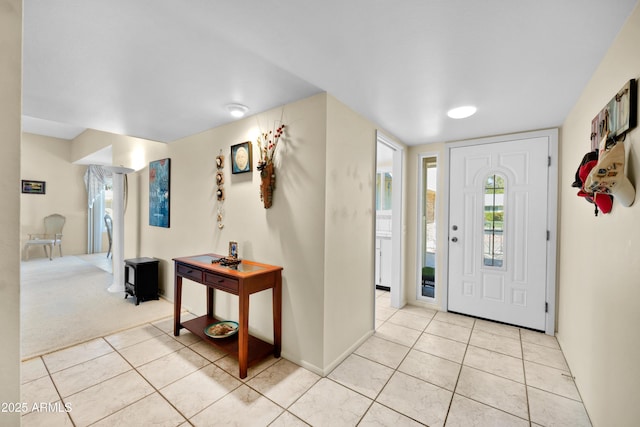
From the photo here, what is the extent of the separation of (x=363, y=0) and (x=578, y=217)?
7.25 ft

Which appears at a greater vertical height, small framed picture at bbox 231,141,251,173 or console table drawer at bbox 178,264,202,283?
small framed picture at bbox 231,141,251,173

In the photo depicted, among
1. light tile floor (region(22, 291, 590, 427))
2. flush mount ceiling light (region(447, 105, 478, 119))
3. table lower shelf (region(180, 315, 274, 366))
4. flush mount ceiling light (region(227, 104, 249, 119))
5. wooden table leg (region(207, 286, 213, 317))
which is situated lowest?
light tile floor (region(22, 291, 590, 427))

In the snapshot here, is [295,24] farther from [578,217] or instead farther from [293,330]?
[578,217]

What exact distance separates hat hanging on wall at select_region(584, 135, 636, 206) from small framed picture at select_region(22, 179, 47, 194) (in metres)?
9.08

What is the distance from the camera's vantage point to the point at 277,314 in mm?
2219

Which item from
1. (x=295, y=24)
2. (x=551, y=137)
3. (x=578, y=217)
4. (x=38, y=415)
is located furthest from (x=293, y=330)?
(x=551, y=137)

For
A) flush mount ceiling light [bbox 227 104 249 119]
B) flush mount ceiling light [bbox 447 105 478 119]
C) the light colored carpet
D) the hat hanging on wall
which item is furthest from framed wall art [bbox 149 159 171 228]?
the hat hanging on wall

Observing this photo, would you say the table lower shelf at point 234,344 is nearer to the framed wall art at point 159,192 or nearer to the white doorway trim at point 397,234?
the framed wall art at point 159,192

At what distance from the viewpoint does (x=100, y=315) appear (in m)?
3.03

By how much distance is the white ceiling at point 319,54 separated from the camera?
1.23 metres

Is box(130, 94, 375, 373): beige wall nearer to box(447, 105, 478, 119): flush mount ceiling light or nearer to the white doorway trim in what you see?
box(447, 105, 478, 119): flush mount ceiling light

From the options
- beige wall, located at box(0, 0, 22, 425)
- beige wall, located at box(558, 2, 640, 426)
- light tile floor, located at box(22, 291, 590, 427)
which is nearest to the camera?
beige wall, located at box(0, 0, 22, 425)

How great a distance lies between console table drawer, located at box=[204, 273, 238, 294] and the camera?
2018mm

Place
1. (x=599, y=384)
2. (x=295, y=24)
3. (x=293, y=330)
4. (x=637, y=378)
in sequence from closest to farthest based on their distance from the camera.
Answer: (x=637, y=378) < (x=295, y=24) < (x=599, y=384) < (x=293, y=330)
